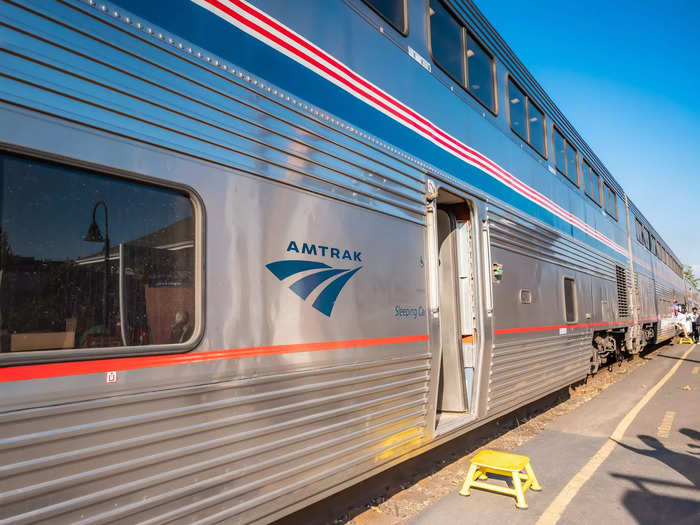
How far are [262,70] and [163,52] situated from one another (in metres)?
0.58

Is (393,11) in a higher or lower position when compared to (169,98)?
higher

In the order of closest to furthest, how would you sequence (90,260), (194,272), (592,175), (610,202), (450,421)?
(90,260) < (194,272) < (450,421) < (592,175) < (610,202)

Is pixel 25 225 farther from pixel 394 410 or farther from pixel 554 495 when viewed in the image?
pixel 554 495

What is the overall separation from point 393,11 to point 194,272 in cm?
271

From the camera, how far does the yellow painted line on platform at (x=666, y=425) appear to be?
598cm

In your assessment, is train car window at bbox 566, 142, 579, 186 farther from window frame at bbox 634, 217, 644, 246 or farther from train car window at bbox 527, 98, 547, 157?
window frame at bbox 634, 217, 644, 246

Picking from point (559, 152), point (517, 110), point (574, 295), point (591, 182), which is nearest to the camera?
point (517, 110)

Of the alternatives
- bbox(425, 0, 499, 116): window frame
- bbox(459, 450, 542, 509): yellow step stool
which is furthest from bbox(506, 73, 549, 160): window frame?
bbox(459, 450, 542, 509): yellow step stool

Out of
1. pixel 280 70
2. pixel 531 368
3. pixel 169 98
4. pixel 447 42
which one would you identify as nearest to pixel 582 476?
pixel 531 368

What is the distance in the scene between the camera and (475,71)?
5.20 m

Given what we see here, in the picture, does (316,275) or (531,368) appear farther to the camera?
(531,368)

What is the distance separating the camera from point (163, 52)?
229cm

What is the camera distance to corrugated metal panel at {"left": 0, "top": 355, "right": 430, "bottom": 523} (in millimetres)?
1763

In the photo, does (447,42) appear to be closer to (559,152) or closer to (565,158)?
(559,152)
